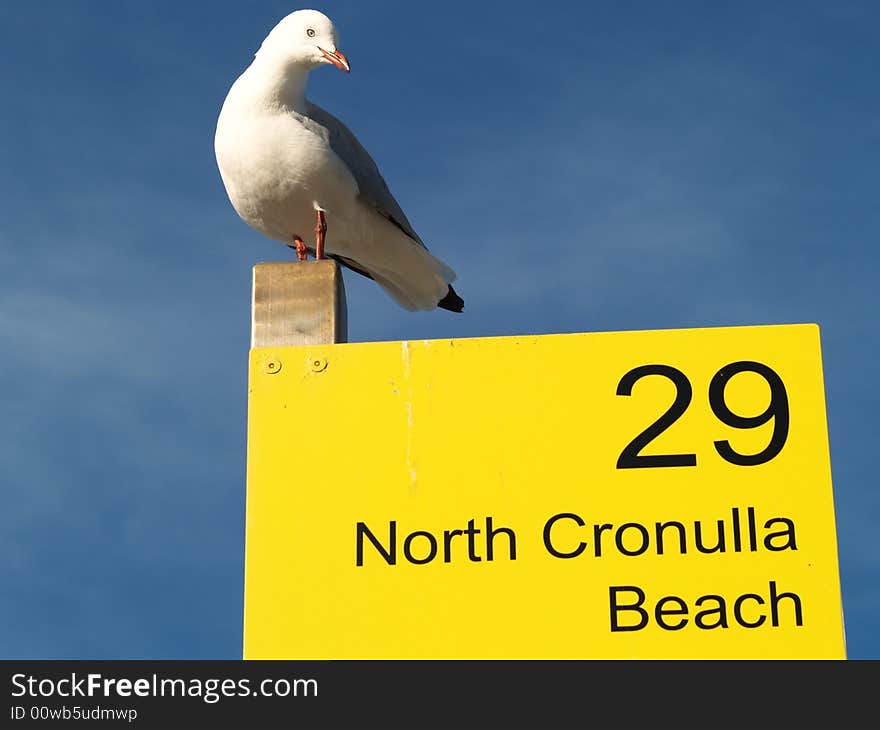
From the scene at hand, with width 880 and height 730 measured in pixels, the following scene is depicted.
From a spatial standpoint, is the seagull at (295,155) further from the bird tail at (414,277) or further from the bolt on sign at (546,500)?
the bolt on sign at (546,500)

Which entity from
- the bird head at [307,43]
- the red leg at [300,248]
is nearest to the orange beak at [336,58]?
the bird head at [307,43]

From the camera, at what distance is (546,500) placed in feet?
9.94

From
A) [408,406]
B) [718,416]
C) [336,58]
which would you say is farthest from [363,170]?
[718,416]

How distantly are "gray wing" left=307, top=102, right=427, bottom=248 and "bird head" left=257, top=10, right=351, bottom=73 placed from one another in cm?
31

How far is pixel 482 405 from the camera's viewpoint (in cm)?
315

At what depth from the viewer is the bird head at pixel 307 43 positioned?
246 inches

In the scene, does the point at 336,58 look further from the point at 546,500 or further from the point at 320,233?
the point at 546,500

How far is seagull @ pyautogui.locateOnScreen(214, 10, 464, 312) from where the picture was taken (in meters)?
6.03

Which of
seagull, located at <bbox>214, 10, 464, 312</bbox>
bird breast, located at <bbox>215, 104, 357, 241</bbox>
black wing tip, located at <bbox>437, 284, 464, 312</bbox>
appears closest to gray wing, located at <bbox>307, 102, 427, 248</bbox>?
seagull, located at <bbox>214, 10, 464, 312</bbox>

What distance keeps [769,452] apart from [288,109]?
3.93m
